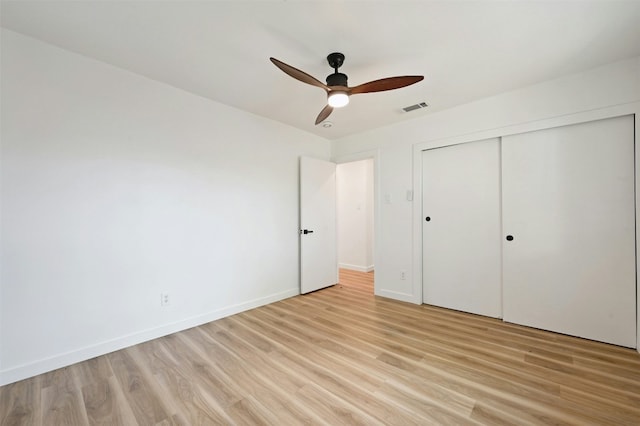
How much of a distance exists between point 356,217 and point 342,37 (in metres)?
4.02

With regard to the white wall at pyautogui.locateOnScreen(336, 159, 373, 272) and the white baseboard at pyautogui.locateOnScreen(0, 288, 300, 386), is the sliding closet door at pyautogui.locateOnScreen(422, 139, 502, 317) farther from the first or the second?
the white baseboard at pyautogui.locateOnScreen(0, 288, 300, 386)

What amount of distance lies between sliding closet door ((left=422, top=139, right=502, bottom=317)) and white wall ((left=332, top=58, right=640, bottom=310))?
0.15m

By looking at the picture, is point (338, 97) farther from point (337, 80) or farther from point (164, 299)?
point (164, 299)

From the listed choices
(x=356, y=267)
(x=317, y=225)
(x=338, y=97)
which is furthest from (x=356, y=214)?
(x=338, y=97)

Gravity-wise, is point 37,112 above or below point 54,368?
above

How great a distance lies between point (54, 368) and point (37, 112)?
1984mm

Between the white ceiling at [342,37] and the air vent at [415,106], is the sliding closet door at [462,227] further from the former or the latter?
the white ceiling at [342,37]

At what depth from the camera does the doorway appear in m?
5.47

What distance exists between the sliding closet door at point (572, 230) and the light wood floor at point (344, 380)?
235 millimetres

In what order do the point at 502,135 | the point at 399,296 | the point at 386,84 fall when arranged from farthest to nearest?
the point at 399,296
the point at 502,135
the point at 386,84

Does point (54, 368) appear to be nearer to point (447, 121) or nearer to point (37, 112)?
point (37, 112)

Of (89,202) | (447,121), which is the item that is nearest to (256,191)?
(89,202)

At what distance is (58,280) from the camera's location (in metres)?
2.08

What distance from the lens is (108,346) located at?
2.28 m
